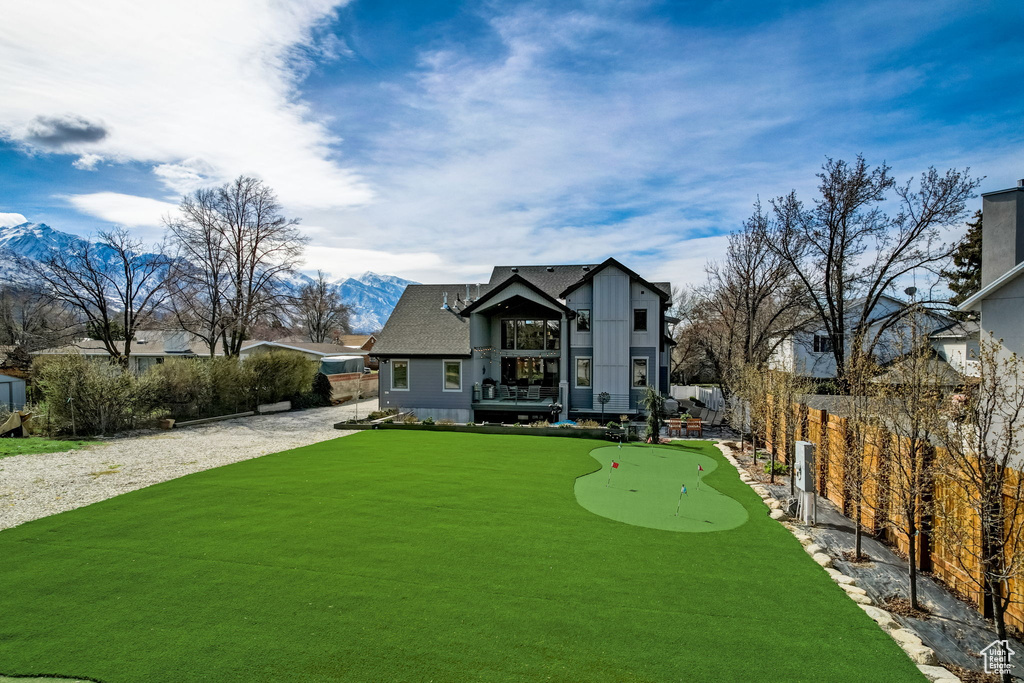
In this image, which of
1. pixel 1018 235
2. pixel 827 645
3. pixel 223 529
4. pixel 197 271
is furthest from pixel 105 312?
pixel 1018 235

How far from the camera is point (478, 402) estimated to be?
2442cm

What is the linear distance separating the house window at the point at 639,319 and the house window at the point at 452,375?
28.1ft

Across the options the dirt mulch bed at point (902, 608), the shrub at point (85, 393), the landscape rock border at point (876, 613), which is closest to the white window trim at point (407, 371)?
the shrub at point (85, 393)

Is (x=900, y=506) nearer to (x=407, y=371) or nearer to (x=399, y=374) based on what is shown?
(x=407, y=371)

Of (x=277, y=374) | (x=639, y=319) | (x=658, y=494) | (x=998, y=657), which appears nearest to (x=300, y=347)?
(x=277, y=374)

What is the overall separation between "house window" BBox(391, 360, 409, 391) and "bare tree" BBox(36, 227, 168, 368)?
40.5ft

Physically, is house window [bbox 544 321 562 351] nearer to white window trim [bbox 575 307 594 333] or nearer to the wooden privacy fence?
white window trim [bbox 575 307 594 333]

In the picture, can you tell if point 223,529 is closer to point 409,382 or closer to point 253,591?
point 253,591

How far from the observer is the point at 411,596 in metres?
6.68

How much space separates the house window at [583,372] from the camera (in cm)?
2406

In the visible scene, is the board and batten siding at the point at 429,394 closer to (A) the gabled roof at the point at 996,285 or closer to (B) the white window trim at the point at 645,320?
(B) the white window trim at the point at 645,320

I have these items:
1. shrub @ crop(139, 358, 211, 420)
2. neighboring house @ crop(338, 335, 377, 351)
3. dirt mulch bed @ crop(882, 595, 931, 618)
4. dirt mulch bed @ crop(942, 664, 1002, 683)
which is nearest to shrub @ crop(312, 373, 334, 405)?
shrub @ crop(139, 358, 211, 420)

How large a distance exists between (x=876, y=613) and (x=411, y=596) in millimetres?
5961

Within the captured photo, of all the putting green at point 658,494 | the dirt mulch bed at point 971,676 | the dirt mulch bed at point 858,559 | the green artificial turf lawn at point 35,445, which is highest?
the green artificial turf lawn at point 35,445
